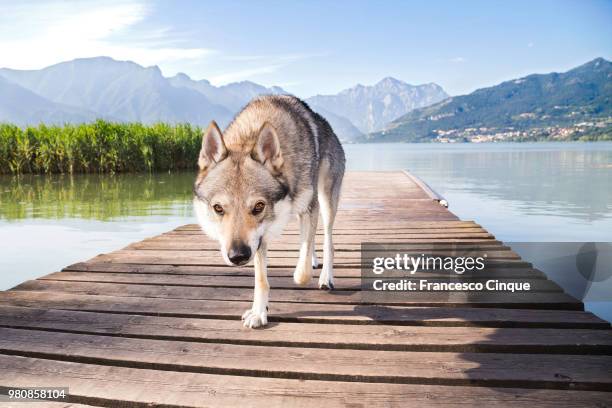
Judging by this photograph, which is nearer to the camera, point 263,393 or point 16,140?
point 263,393

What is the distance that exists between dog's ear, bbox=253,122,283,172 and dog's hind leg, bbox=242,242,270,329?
0.50 m

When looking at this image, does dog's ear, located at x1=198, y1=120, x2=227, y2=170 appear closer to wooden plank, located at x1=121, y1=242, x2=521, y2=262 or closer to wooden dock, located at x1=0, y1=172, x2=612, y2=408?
wooden dock, located at x1=0, y1=172, x2=612, y2=408

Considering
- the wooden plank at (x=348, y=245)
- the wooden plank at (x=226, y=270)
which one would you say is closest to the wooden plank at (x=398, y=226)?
the wooden plank at (x=348, y=245)

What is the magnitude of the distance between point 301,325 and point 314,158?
1.22 meters

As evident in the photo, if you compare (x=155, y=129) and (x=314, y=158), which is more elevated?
(x=155, y=129)

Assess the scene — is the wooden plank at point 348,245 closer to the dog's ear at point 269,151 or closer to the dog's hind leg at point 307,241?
the dog's hind leg at point 307,241

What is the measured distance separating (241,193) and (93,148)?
19.1m

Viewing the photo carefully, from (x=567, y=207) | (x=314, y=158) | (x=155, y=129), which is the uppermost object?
(x=155, y=129)

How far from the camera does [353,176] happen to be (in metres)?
16.2

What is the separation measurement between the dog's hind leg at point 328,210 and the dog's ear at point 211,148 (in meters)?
1.10

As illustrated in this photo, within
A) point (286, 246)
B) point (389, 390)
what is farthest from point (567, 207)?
point (389, 390)

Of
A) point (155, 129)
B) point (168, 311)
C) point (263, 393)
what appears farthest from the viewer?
point (155, 129)

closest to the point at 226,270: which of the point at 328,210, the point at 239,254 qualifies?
the point at 328,210

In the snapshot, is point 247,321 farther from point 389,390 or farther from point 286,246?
point 286,246
